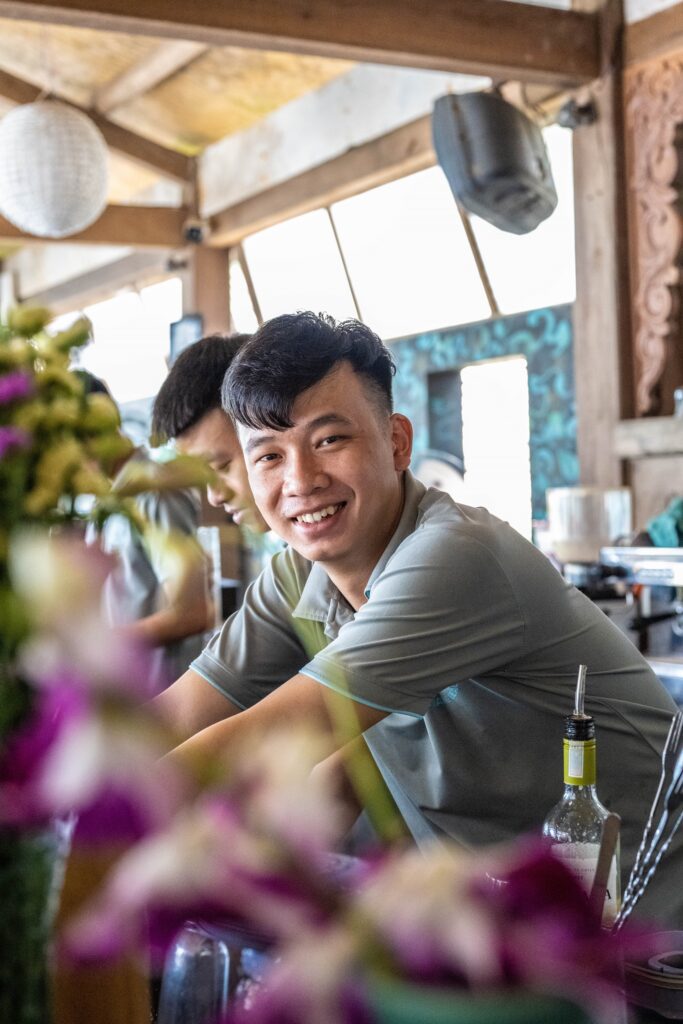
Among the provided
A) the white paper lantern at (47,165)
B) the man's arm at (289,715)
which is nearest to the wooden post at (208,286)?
the white paper lantern at (47,165)

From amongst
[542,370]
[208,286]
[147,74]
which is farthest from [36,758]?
[208,286]

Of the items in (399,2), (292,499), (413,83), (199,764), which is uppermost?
(413,83)

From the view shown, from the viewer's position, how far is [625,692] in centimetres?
153

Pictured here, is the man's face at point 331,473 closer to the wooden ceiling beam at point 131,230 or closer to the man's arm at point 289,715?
the man's arm at point 289,715

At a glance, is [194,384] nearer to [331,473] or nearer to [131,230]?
[331,473]

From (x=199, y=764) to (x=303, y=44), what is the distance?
411 cm

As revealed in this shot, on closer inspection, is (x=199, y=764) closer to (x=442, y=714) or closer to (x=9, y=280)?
(x=442, y=714)

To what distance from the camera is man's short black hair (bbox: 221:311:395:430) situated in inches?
59.7

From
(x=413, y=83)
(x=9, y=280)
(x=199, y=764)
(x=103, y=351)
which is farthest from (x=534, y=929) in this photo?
(x=9, y=280)

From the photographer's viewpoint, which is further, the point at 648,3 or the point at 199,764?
the point at 648,3

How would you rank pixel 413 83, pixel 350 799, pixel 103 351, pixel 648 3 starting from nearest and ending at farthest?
pixel 350 799 < pixel 648 3 < pixel 413 83 < pixel 103 351

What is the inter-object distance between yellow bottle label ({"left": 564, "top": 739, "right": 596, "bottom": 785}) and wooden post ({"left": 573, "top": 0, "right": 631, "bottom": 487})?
367 cm

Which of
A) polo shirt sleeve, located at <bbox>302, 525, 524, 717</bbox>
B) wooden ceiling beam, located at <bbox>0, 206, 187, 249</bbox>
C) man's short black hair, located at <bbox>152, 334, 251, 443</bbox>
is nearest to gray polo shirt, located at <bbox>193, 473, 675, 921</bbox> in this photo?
polo shirt sleeve, located at <bbox>302, 525, 524, 717</bbox>

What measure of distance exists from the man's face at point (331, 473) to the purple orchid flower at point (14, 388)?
0.84m
